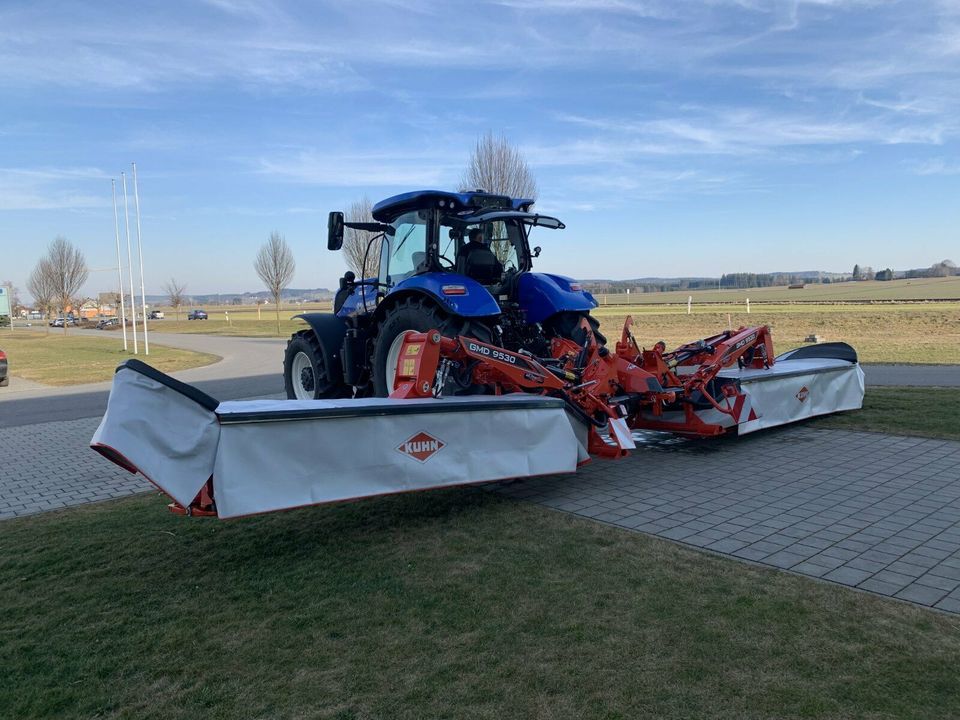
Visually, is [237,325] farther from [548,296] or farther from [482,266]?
[548,296]

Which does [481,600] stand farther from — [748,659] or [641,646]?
[748,659]

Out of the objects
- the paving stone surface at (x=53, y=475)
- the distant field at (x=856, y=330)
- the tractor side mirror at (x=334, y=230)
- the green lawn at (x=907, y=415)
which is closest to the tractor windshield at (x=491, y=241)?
the tractor side mirror at (x=334, y=230)

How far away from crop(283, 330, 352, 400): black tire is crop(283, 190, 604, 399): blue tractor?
18mm

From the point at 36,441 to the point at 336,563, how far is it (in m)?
7.01

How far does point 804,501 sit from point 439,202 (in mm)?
4437

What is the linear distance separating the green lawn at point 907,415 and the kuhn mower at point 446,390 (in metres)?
0.34

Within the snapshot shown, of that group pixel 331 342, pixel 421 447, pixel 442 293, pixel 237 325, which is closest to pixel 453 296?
pixel 442 293

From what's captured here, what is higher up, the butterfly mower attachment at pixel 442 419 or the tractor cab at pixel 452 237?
the tractor cab at pixel 452 237

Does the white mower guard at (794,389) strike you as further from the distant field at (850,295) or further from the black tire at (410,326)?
the distant field at (850,295)

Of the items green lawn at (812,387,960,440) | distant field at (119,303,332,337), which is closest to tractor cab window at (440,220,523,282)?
green lawn at (812,387,960,440)

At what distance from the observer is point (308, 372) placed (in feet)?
30.3

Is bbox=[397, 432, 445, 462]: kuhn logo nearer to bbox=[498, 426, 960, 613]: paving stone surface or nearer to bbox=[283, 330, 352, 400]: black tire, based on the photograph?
bbox=[498, 426, 960, 613]: paving stone surface

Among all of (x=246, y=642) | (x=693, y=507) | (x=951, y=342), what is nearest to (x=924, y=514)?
(x=693, y=507)

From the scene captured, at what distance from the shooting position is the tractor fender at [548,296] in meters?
7.70
